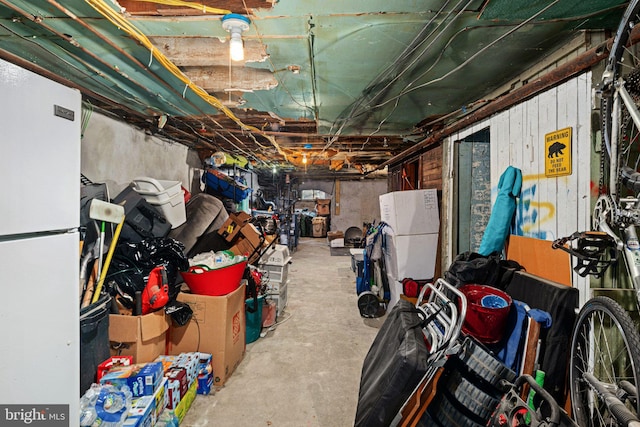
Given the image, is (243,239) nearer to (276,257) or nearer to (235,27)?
(276,257)

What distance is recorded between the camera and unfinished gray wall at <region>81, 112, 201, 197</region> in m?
2.76

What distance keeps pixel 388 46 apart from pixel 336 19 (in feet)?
1.44

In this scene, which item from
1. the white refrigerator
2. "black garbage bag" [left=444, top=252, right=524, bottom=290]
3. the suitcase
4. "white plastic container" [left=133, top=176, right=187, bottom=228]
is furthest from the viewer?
the suitcase

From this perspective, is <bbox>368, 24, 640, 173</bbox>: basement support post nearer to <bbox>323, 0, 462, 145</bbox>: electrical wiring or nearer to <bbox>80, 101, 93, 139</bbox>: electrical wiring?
<bbox>323, 0, 462, 145</bbox>: electrical wiring

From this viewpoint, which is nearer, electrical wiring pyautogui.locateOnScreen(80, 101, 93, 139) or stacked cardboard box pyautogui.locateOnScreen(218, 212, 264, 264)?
electrical wiring pyautogui.locateOnScreen(80, 101, 93, 139)

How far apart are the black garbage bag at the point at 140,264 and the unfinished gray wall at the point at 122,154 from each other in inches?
40.2

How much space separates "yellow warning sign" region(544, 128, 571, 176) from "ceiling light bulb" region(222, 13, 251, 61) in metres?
1.91

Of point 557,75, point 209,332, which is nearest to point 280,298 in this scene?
point 209,332

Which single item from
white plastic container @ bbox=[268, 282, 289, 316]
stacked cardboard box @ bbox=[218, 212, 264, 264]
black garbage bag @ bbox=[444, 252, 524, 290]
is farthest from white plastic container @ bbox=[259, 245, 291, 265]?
black garbage bag @ bbox=[444, 252, 524, 290]

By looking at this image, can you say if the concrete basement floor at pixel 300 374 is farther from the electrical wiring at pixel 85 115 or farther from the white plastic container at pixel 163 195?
the electrical wiring at pixel 85 115

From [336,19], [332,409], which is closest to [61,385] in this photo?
[332,409]

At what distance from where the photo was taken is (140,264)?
92.6 inches

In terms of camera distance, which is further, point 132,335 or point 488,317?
point 132,335

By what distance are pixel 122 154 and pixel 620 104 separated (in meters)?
4.05
